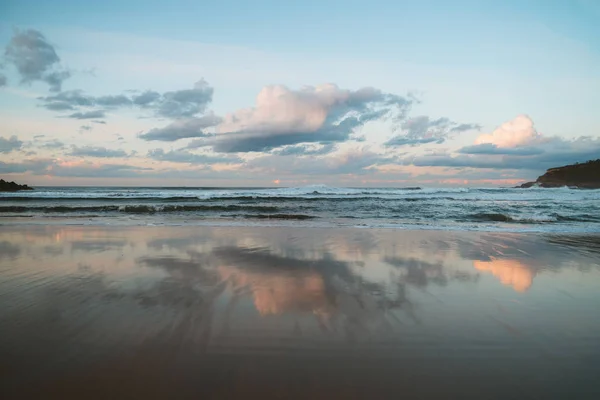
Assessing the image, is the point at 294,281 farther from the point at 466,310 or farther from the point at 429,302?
the point at 466,310

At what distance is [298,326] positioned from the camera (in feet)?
11.4

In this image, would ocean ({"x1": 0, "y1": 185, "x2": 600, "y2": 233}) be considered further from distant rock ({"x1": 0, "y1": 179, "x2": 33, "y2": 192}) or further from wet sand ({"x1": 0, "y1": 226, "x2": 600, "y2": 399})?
distant rock ({"x1": 0, "y1": 179, "x2": 33, "y2": 192})

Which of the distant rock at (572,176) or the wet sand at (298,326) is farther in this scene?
the distant rock at (572,176)

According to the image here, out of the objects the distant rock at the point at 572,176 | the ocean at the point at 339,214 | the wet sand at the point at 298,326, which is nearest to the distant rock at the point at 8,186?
the ocean at the point at 339,214

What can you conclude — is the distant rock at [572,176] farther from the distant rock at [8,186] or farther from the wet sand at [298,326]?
the distant rock at [8,186]

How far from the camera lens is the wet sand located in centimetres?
249

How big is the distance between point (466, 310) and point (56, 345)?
4070 mm

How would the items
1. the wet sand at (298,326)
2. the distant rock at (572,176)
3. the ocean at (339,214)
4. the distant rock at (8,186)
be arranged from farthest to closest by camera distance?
the distant rock at (572,176)
the distant rock at (8,186)
the ocean at (339,214)
the wet sand at (298,326)

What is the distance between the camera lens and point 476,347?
306cm

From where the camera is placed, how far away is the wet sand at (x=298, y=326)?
249cm

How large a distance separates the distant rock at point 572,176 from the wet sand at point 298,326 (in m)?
76.1

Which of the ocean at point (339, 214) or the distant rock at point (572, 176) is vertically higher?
the distant rock at point (572, 176)

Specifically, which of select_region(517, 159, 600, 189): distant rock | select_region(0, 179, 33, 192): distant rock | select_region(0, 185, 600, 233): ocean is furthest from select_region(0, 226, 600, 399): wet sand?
select_region(517, 159, 600, 189): distant rock

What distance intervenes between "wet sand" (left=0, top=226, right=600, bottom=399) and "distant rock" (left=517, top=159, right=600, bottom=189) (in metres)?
76.1
